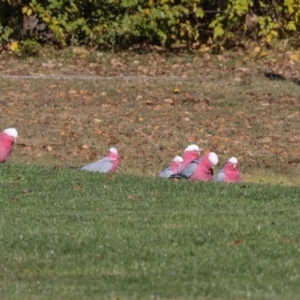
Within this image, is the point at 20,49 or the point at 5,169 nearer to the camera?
the point at 5,169

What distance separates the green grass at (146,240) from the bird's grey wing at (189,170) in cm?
76

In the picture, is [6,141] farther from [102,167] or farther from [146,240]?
[146,240]

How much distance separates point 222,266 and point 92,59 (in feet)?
47.2

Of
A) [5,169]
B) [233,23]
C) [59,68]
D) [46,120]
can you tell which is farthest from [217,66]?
[5,169]

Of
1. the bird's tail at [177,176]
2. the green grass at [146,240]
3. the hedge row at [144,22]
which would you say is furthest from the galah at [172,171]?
the hedge row at [144,22]

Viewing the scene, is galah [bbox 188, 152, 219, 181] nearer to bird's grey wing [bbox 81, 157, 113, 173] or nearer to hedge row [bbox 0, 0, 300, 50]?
bird's grey wing [bbox 81, 157, 113, 173]

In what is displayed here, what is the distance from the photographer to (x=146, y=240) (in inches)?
308

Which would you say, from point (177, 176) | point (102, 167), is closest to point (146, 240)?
point (177, 176)

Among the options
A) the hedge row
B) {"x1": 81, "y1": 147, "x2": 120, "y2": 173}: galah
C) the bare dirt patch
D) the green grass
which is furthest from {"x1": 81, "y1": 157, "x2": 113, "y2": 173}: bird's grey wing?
the hedge row

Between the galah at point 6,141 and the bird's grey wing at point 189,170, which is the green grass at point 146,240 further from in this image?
the galah at point 6,141

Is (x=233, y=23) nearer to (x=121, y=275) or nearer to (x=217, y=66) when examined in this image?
(x=217, y=66)

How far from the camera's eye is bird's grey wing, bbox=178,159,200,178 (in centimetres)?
1130

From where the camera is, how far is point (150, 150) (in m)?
15.2

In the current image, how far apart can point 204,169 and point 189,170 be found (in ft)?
0.60
